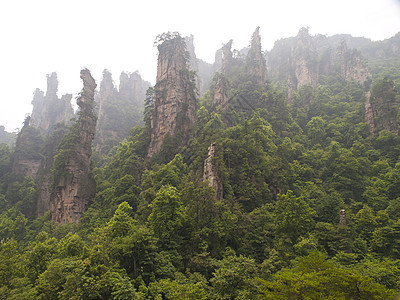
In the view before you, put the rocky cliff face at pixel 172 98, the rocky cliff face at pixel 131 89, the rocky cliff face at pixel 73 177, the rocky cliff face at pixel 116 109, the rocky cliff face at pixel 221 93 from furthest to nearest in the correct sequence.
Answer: the rocky cliff face at pixel 131 89
the rocky cliff face at pixel 116 109
the rocky cliff face at pixel 221 93
the rocky cliff face at pixel 172 98
the rocky cliff face at pixel 73 177

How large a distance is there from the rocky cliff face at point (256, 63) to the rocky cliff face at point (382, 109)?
2541 cm

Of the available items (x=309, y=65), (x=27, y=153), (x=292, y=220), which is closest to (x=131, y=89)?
(x=27, y=153)

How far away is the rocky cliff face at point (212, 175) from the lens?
28.2 m

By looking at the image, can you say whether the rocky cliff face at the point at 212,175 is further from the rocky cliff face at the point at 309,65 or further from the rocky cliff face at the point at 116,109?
the rocky cliff face at the point at 116,109

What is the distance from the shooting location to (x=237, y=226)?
23.6 metres

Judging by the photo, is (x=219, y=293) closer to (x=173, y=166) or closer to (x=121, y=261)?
(x=121, y=261)

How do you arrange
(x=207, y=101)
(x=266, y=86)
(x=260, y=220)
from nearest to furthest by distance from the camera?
(x=260, y=220) < (x=207, y=101) < (x=266, y=86)

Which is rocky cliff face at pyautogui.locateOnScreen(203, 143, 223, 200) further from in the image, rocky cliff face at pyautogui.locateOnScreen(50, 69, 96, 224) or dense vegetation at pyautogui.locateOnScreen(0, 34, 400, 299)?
rocky cliff face at pyautogui.locateOnScreen(50, 69, 96, 224)

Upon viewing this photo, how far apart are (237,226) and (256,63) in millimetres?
50499

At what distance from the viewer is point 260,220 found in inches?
968

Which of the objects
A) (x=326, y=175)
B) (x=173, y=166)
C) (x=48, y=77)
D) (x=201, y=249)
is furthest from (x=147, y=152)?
(x=48, y=77)

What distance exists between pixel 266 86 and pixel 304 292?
5317cm

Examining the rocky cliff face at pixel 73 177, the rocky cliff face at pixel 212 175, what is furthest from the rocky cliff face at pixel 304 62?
the rocky cliff face at pixel 73 177

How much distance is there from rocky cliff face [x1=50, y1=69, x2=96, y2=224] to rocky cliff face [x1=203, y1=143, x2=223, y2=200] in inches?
901
